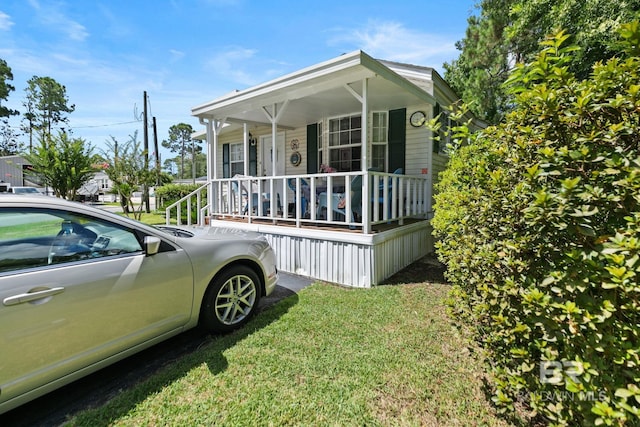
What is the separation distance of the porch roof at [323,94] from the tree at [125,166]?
585cm

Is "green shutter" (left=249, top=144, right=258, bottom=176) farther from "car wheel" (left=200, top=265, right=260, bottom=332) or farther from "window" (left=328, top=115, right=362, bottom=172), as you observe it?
"car wheel" (left=200, top=265, right=260, bottom=332)

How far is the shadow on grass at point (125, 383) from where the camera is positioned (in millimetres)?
1942

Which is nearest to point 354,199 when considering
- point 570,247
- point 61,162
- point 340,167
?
point 340,167

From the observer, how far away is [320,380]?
2.26m

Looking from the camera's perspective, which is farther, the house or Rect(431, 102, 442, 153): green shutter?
Rect(431, 102, 442, 153): green shutter

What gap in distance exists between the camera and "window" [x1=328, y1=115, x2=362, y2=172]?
7.53m

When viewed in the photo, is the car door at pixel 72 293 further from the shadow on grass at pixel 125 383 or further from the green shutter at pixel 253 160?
the green shutter at pixel 253 160

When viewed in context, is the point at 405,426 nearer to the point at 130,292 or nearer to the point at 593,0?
the point at 130,292

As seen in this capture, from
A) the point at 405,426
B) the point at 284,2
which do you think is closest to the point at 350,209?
the point at 405,426

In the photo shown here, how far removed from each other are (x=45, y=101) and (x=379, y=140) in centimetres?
5677

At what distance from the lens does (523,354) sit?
5.11 ft

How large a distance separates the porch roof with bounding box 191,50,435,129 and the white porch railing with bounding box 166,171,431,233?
151 cm

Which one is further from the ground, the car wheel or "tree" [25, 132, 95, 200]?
"tree" [25, 132, 95, 200]

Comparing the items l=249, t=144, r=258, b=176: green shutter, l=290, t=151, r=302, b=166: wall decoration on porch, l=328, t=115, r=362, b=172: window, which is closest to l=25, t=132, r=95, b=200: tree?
l=249, t=144, r=258, b=176: green shutter
